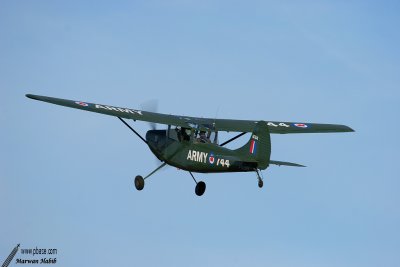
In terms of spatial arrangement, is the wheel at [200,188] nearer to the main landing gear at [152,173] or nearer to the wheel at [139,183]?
the main landing gear at [152,173]

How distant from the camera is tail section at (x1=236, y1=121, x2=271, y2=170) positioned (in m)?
23.4

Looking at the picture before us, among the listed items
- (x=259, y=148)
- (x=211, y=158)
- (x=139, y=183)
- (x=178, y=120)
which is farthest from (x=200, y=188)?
(x=259, y=148)

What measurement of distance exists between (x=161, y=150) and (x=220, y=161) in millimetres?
2819

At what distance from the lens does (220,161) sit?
24.2m

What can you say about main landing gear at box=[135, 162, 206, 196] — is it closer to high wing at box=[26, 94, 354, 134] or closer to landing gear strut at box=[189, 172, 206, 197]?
landing gear strut at box=[189, 172, 206, 197]

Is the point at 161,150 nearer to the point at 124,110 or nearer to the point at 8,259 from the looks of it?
the point at 124,110

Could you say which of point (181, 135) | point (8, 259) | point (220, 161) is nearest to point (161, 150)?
point (181, 135)

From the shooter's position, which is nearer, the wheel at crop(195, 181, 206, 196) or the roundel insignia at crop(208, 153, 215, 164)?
the roundel insignia at crop(208, 153, 215, 164)

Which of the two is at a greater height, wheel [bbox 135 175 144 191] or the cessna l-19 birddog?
the cessna l-19 birddog

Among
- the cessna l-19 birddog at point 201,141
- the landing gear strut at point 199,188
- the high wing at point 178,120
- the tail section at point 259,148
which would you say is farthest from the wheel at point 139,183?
the tail section at point 259,148

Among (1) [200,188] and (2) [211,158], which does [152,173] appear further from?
(2) [211,158]

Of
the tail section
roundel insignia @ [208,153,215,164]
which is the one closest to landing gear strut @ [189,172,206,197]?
roundel insignia @ [208,153,215,164]

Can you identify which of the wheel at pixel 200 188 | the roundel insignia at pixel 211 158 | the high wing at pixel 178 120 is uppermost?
the high wing at pixel 178 120

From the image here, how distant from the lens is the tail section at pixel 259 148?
23.4 metres
